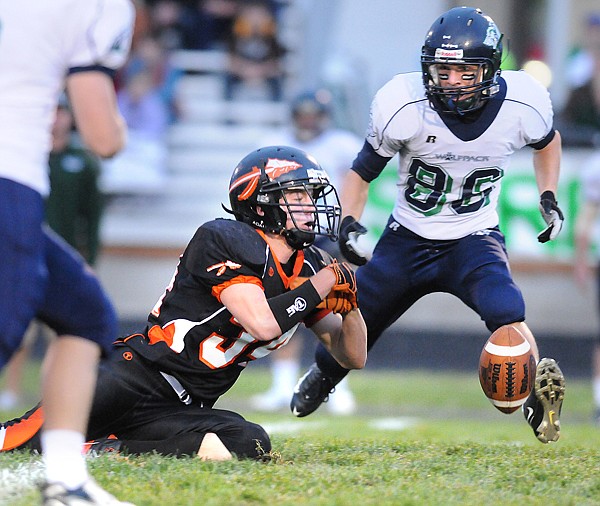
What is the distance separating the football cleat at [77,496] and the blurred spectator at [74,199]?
5900mm

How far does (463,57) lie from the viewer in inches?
185

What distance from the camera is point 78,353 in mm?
3248

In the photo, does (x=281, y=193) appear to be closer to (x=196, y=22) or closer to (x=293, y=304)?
(x=293, y=304)

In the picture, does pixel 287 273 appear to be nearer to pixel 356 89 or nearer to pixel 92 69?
pixel 92 69

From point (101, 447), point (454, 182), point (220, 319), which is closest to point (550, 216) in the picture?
point (454, 182)

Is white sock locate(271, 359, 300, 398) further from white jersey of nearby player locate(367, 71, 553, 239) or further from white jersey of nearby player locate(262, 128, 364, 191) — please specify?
white jersey of nearby player locate(367, 71, 553, 239)

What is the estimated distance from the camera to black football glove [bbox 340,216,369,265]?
15.4ft

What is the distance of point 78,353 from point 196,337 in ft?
3.29

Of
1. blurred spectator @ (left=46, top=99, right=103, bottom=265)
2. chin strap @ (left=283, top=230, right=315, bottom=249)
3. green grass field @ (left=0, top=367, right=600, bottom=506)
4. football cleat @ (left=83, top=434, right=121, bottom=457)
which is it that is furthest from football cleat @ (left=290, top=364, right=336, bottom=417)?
blurred spectator @ (left=46, top=99, right=103, bottom=265)

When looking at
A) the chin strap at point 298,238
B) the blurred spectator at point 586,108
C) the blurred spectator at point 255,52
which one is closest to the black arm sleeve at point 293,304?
the chin strap at point 298,238

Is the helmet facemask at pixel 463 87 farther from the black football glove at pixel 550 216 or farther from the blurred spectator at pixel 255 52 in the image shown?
the blurred spectator at pixel 255 52

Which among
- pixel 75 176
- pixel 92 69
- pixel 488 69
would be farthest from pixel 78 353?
pixel 75 176

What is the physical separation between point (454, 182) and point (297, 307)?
131cm

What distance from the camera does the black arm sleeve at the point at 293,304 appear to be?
3994mm
